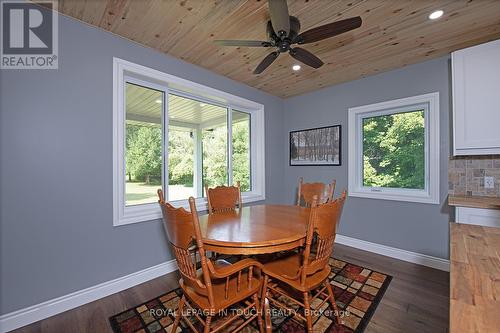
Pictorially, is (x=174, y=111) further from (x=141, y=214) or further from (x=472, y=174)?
(x=472, y=174)

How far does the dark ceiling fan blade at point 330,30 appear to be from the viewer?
4.92 feet

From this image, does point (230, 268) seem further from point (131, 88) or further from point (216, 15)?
point (131, 88)

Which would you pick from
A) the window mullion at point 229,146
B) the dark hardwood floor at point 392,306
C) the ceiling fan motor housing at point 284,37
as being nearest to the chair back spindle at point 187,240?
the dark hardwood floor at point 392,306

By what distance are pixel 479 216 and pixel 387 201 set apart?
3.25 ft

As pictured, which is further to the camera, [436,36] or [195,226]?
[436,36]

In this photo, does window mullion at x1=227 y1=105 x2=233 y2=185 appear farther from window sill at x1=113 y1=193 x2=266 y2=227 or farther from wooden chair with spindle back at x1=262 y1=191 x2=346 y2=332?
wooden chair with spindle back at x1=262 y1=191 x2=346 y2=332

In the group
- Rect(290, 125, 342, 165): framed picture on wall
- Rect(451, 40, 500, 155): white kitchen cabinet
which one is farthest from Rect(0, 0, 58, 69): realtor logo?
Rect(451, 40, 500, 155): white kitchen cabinet

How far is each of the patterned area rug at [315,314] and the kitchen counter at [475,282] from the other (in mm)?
1046

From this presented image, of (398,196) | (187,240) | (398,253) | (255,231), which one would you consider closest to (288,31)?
(255,231)

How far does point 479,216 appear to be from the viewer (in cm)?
205

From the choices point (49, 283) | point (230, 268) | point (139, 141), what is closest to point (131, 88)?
point (139, 141)

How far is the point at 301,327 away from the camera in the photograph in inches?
65.4

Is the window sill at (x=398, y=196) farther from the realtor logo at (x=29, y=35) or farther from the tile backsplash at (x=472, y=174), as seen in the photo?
the realtor logo at (x=29, y=35)

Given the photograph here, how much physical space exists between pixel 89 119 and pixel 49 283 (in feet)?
4.61
